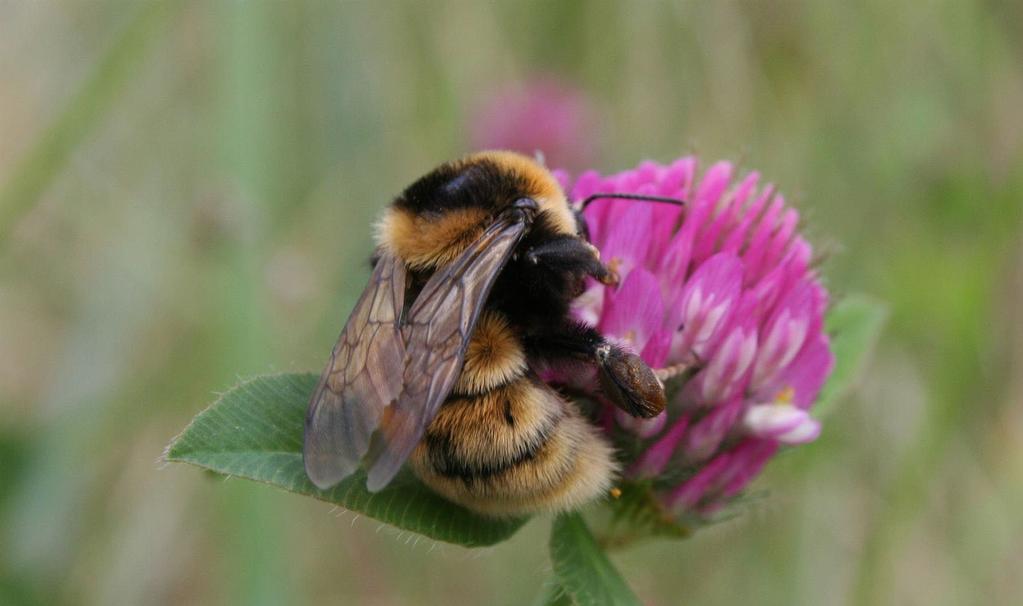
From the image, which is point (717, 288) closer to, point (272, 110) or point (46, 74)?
point (272, 110)

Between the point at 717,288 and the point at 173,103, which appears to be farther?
the point at 173,103

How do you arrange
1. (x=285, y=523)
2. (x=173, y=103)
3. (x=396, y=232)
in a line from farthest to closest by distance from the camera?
(x=173, y=103)
(x=285, y=523)
(x=396, y=232)

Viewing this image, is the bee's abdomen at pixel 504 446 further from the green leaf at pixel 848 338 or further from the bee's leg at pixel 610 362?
the green leaf at pixel 848 338

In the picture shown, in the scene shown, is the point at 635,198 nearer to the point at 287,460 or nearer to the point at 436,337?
the point at 436,337

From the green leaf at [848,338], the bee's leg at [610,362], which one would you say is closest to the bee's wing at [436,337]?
the bee's leg at [610,362]

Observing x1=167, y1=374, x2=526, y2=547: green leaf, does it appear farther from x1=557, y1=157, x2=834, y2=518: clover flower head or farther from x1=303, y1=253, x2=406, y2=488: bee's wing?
x1=557, y1=157, x2=834, y2=518: clover flower head

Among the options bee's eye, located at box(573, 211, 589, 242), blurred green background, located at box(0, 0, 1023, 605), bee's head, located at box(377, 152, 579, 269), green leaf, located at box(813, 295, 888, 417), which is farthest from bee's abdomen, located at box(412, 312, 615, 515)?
blurred green background, located at box(0, 0, 1023, 605)

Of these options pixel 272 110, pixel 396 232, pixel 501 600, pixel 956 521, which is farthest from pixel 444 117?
pixel 396 232
